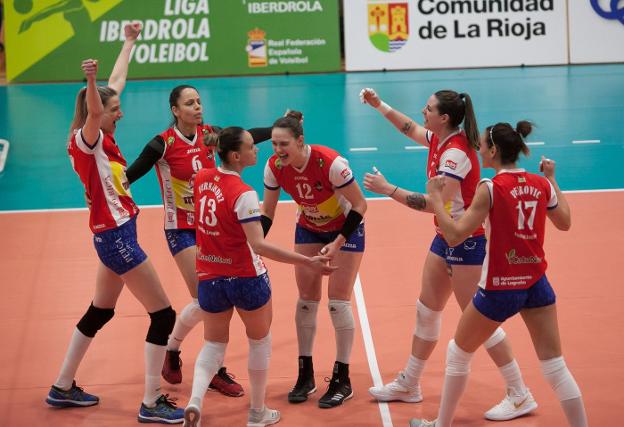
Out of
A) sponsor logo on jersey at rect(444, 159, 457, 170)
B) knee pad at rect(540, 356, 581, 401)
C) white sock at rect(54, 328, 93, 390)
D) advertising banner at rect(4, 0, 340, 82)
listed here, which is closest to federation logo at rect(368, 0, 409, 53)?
advertising banner at rect(4, 0, 340, 82)

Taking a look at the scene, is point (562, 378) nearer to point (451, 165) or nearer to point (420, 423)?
A: point (420, 423)

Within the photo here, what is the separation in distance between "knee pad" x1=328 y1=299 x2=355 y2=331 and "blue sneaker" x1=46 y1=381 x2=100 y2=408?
6.04ft

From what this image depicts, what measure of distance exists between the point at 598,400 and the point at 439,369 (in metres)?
1.24

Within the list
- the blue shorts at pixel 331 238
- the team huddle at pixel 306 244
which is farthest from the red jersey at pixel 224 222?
the blue shorts at pixel 331 238

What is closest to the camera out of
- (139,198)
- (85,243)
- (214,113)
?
(85,243)

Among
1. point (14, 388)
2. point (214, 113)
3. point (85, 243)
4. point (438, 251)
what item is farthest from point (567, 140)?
point (14, 388)

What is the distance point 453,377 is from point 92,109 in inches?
112

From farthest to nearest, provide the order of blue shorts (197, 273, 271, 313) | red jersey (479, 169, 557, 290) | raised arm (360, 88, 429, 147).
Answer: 1. raised arm (360, 88, 429, 147)
2. blue shorts (197, 273, 271, 313)
3. red jersey (479, 169, 557, 290)

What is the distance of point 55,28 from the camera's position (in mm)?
20047

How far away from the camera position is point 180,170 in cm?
691

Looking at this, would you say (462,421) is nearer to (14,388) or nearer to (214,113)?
(14,388)

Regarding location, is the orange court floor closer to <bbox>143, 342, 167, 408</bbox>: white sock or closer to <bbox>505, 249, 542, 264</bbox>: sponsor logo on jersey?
<bbox>143, 342, 167, 408</bbox>: white sock

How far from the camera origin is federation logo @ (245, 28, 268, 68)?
2028 centimetres

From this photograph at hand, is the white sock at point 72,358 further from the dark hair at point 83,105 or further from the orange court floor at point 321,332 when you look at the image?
the dark hair at point 83,105
